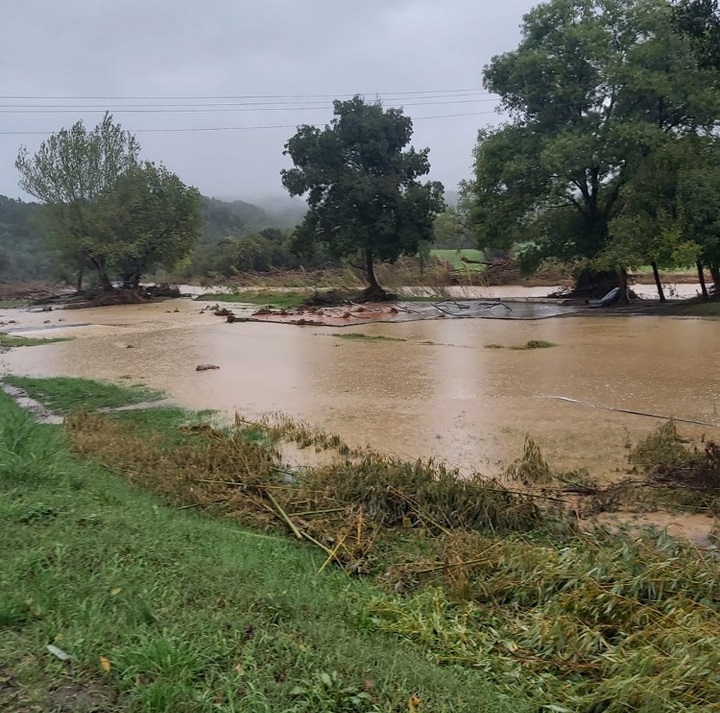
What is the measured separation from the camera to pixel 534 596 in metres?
3.23

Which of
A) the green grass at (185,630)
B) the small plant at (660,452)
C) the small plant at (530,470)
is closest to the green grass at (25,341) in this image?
the green grass at (185,630)

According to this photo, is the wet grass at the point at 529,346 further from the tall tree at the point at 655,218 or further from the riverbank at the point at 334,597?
the riverbank at the point at 334,597

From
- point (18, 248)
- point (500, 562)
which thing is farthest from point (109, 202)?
point (18, 248)

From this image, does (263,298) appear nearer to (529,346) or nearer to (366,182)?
(366,182)

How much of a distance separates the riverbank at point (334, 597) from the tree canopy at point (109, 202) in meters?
29.1

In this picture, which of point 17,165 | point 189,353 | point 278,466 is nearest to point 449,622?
point 278,466

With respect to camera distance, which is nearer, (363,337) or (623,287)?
(363,337)

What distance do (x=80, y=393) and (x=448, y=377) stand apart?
5.53 metres

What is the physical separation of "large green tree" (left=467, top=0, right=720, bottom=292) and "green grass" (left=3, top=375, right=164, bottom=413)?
15.3m

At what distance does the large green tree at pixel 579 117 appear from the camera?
778 inches

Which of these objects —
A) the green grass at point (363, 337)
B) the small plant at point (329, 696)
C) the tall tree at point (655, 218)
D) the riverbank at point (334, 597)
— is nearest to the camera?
the small plant at point (329, 696)

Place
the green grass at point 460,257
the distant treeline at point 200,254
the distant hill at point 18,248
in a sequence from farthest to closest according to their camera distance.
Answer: the distant hill at point 18,248 < the distant treeline at point 200,254 < the green grass at point 460,257

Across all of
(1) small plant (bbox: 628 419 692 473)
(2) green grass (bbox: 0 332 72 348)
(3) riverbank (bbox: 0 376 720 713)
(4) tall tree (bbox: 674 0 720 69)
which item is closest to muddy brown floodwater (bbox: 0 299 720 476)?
(1) small plant (bbox: 628 419 692 473)

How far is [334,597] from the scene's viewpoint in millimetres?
3094
